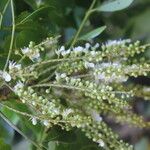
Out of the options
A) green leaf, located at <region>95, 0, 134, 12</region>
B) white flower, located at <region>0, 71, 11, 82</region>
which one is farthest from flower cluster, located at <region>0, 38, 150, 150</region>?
green leaf, located at <region>95, 0, 134, 12</region>

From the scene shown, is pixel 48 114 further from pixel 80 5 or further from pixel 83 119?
pixel 80 5

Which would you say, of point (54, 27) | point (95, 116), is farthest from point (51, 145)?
point (54, 27)

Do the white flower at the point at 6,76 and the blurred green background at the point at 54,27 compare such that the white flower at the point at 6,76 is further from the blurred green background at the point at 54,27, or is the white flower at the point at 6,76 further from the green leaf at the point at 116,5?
the green leaf at the point at 116,5

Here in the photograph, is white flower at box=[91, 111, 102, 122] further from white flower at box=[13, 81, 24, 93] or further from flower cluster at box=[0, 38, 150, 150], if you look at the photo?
white flower at box=[13, 81, 24, 93]

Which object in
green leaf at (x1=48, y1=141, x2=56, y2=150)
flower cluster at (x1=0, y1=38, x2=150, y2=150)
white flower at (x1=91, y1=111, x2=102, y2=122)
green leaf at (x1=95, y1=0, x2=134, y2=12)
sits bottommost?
green leaf at (x1=48, y1=141, x2=56, y2=150)

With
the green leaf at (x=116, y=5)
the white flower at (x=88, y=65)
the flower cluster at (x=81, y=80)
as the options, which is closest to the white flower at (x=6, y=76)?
the flower cluster at (x=81, y=80)

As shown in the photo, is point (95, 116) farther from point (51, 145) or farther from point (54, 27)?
point (54, 27)

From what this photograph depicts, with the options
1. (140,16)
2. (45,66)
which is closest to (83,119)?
(45,66)
